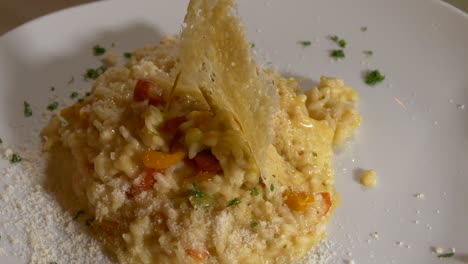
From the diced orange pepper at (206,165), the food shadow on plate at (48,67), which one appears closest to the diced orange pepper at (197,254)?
the diced orange pepper at (206,165)

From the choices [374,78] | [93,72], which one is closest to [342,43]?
[374,78]

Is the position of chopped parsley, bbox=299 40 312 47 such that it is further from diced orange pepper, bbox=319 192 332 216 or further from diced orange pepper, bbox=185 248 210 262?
diced orange pepper, bbox=185 248 210 262

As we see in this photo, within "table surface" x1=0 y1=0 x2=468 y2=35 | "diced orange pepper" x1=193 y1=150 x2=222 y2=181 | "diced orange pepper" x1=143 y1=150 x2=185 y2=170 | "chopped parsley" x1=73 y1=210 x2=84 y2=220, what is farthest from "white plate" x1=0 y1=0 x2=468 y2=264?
"table surface" x1=0 y1=0 x2=468 y2=35

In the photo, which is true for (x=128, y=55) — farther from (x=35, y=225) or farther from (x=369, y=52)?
(x=369, y=52)

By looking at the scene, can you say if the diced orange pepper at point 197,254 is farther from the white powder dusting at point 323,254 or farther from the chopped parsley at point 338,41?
the chopped parsley at point 338,41

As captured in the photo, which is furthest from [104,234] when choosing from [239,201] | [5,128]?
[5,128]

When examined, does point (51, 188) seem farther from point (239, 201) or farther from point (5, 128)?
point (239, 201)

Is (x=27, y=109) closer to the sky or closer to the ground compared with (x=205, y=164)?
closer to the ground
